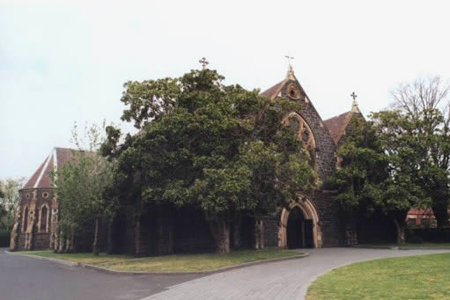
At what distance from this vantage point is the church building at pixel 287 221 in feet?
74.9

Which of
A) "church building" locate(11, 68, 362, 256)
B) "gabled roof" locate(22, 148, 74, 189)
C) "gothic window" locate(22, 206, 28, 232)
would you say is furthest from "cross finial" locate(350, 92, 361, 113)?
"gothic window" locate(22, 206, 28, 232)

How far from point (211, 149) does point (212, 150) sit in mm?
82

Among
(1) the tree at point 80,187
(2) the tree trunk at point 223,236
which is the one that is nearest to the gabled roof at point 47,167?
(1) the tree at point 80,187

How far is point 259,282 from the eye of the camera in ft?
35.1

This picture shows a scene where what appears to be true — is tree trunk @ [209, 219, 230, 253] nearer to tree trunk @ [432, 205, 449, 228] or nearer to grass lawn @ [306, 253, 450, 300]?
grass lawn @ [306, 253, 450, 300]

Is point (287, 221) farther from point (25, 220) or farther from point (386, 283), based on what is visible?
point (25, 220)

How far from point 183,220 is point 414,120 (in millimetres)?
16000

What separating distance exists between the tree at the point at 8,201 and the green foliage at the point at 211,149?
47.0 metres

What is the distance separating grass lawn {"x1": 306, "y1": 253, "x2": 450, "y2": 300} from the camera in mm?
7766

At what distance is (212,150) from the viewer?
1866cm

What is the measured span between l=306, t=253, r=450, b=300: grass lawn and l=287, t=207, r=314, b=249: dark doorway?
Result: 13.2 meters

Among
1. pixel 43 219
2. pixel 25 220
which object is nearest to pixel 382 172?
pixel 43 219

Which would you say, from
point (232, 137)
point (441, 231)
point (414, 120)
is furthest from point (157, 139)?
point (441, 231)

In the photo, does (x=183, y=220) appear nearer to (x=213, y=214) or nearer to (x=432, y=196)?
(x=213, y=214)
